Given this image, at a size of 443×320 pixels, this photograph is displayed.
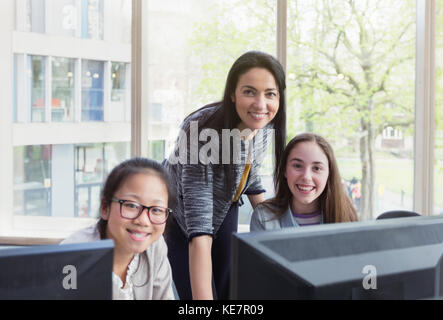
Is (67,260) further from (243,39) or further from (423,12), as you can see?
(423,12)

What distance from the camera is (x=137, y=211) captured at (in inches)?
42.2

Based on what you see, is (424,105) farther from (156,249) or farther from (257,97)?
(156,249)

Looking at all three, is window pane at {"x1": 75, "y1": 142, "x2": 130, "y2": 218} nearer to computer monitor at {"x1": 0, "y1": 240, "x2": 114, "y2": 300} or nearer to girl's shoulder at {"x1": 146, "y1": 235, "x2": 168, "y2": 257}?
girl's shoulder at {"x1": 146, "y1": 235, "x2": 168, "y2": 257}

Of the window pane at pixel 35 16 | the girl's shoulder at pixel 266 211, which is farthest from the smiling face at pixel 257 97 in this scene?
the window pane at pixel 35 16

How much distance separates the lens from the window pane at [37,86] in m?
3.44

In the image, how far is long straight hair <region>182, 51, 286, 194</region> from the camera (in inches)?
57.8

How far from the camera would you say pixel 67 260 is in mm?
609

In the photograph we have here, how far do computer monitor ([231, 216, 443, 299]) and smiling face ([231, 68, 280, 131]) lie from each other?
2.62ft

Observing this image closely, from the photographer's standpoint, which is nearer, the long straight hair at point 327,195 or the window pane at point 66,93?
the long straight hair at point 327,195

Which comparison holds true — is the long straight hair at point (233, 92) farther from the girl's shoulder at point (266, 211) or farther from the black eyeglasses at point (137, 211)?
the black eyeglasses at point (137, 211)

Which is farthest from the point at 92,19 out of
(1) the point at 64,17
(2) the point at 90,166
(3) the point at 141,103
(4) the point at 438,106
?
(4) the point at 438,106

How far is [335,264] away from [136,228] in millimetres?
553

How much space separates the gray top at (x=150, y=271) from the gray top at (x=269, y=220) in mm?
406

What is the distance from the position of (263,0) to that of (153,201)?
8.20 ft
